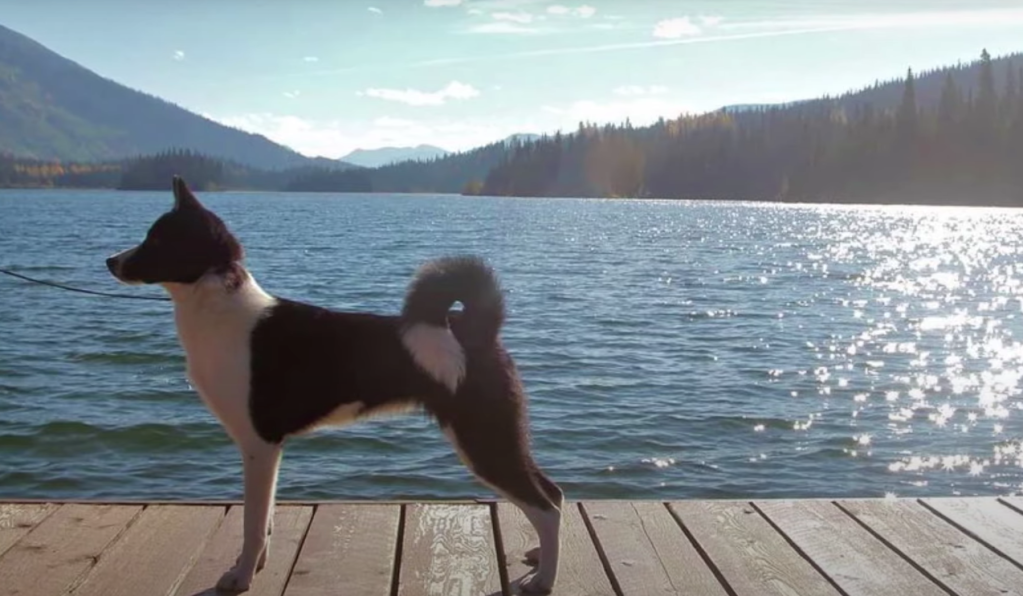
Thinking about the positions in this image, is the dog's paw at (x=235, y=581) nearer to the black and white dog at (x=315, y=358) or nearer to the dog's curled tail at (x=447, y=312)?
the black and white dog at (x=315, y=358)

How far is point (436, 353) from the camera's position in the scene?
4.17 metres

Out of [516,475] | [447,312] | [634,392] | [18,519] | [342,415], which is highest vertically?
[447,312]

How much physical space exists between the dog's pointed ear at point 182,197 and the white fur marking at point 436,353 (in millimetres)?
999

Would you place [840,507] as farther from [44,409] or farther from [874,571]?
[44,409]

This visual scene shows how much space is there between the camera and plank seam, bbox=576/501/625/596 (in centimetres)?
446

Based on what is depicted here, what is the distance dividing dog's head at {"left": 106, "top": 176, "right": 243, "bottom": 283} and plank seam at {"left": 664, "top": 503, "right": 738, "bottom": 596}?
2.47 meters

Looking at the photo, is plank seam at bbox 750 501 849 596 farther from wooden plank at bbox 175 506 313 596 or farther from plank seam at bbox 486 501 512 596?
wooden plank at bbox 175 506 313 596

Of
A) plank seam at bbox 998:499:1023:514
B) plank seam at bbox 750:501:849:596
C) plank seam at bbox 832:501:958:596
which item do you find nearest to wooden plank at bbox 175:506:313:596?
plank seam at bbox 750:501:849:596

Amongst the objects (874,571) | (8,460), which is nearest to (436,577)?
(874,571)

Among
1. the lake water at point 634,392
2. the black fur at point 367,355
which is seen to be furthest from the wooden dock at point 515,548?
the lake water at point 634,392

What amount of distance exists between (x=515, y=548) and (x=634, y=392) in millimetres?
9503

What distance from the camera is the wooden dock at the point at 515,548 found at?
4.44 m

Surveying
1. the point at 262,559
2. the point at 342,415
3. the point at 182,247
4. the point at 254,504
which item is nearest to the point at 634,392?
the point at 262,559

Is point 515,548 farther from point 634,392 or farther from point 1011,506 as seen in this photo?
point 634,392
